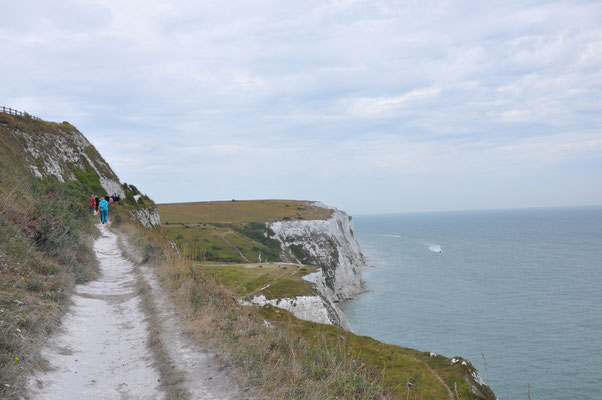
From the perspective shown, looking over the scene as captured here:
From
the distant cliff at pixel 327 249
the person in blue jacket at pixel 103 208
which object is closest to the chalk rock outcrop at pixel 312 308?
the person in blue jacket at pixel 103 208

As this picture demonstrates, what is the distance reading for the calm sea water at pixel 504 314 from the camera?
149 ft

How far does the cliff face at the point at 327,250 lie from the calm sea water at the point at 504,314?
5.00 meters

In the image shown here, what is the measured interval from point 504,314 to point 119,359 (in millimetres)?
75547

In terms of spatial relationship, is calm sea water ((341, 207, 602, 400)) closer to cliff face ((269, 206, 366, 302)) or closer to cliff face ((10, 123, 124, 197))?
cliff face ((269, 206, 366, 302))

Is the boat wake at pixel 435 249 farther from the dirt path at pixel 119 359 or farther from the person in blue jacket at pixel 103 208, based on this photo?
the dirt path at pixel 119 359

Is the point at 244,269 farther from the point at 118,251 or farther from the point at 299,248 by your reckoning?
the point at 299,248

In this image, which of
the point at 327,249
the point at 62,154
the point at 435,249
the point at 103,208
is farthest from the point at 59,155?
the point at 435,249

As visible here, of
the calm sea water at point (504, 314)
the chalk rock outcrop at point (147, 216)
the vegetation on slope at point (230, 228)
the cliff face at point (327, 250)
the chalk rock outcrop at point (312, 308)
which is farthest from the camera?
the vegetation on slope at point (230, 228)

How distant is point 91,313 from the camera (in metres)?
9.66

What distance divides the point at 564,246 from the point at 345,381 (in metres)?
187

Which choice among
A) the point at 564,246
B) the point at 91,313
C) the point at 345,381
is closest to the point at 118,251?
the point at 91,313

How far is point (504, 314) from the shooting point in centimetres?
6875

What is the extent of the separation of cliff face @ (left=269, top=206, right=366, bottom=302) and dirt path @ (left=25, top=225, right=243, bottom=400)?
3293 inches

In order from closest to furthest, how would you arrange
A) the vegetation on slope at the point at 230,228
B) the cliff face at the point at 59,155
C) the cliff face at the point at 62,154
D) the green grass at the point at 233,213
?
the cliff face at the point at 59,155
the cliff face at the point at 62,154
the vegetation on slope at the point at 230,228
the green grass at the point at 233,213
